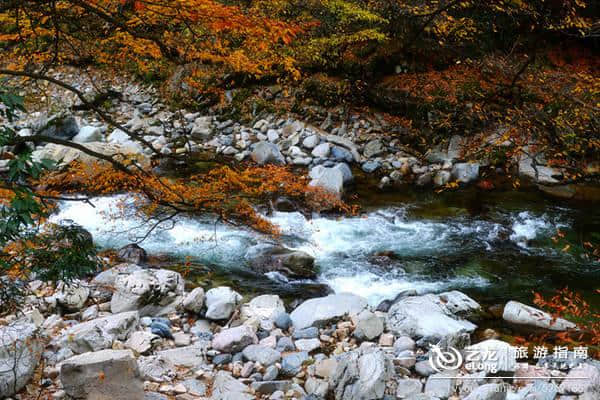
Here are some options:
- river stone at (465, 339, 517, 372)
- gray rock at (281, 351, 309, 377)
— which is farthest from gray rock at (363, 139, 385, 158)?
gray rock at (281, 351, 309, 377)

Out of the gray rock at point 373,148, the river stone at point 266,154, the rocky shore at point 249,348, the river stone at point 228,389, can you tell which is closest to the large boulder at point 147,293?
the rocky shore at point 249,348

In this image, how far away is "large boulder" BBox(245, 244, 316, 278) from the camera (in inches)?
272

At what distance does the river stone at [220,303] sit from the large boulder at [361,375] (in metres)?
1.84

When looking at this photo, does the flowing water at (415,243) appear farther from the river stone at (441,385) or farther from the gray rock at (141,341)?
the river stone at (441,385)

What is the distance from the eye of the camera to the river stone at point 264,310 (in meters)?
5.48

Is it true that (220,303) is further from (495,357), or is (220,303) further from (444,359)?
(495,357)

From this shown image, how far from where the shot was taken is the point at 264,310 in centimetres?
570

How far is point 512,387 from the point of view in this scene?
4.20m

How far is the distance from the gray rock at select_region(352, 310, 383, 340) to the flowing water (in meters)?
1.12

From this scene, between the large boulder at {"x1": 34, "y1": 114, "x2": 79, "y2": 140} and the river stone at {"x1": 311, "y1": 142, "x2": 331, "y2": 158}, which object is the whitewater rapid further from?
the large boulder at {"x1": 34, "y1": 114, "x2": 79, "y2": 140}

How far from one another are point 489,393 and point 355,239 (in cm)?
442

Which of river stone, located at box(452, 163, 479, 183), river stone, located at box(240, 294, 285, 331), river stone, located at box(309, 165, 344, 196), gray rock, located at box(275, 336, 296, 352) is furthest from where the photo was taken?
river stone, located at box(452, 163, 479, 183)

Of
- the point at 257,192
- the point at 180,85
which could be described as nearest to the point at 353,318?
the point at 257,192

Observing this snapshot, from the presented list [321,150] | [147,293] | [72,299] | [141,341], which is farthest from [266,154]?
[141,341]
